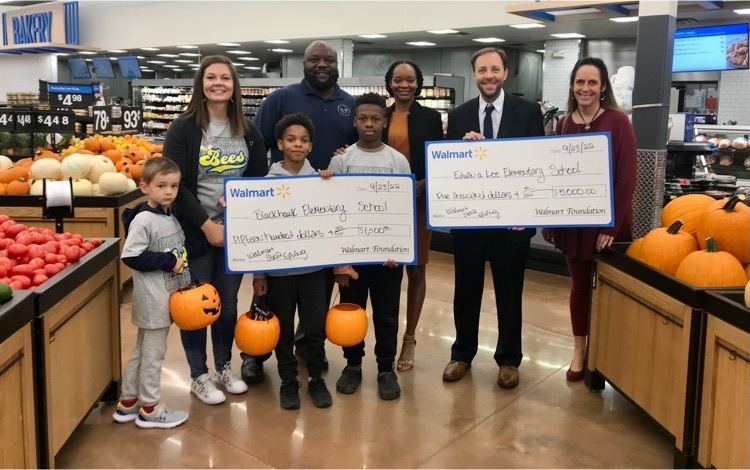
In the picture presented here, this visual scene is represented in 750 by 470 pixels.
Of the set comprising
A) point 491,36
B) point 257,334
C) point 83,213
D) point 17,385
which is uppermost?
point 491,36

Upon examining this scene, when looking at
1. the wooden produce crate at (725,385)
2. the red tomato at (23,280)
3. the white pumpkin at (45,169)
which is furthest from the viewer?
the white pumpkin at (45,169)

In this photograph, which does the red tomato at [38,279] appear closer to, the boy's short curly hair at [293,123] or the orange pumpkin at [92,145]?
the boy's short curly hair at [293,123]

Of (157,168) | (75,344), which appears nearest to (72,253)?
(75,344)

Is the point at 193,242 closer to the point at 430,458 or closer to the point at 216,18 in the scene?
the point at 430,458

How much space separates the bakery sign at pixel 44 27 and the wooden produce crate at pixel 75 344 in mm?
19825

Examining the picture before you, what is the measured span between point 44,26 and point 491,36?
49.2ft

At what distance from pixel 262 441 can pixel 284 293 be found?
28.9 inches

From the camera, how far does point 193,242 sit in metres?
3.42

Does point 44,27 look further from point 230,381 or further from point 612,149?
point 612,149

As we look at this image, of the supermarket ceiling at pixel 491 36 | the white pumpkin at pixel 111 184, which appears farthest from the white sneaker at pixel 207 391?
the supermarket ceiling at pixel 491 36

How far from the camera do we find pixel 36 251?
114 inches

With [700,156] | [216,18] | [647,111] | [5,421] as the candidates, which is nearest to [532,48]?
[216,18]

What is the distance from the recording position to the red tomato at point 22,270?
2703 mm

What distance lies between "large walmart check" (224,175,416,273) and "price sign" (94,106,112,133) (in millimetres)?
→ 6283
